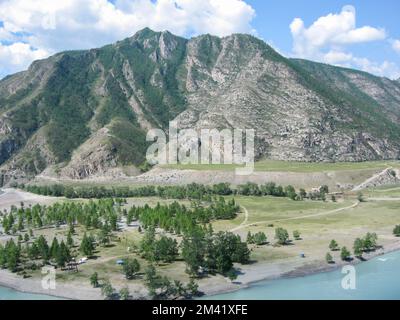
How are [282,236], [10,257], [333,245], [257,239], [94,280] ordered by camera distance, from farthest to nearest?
[282,236] < [257,239] < [333,245] < [10,257] < [94,280]

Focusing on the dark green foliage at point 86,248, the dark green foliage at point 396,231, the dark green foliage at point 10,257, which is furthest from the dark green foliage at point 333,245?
the dark green foliage at point 10,257

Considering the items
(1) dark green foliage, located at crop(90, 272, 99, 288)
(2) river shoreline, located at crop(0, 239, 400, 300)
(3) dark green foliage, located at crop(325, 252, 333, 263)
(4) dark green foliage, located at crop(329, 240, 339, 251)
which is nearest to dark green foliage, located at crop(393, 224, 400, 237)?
(2) river shoreline, located at crop(0, 239, 400, 300)

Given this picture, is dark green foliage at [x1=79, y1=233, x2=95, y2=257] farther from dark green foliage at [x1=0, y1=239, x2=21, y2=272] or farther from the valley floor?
dark green foliage at [x1=0, y1=239, x2=21, y2=272]

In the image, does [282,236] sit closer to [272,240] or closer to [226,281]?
[272,240]

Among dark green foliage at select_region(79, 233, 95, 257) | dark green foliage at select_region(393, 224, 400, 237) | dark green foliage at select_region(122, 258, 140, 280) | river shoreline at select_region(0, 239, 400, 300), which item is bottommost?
river shoreline at select_region(0, 239, 400, 300)

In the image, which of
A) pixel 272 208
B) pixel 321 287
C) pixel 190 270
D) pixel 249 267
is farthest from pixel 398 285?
pixel 272 208

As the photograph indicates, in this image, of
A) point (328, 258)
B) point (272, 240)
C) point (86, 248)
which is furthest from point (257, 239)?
point (86, 248)

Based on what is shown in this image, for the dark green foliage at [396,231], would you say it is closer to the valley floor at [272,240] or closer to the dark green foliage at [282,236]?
the valley floor at [272,240]

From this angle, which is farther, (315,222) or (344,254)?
(315,222)
